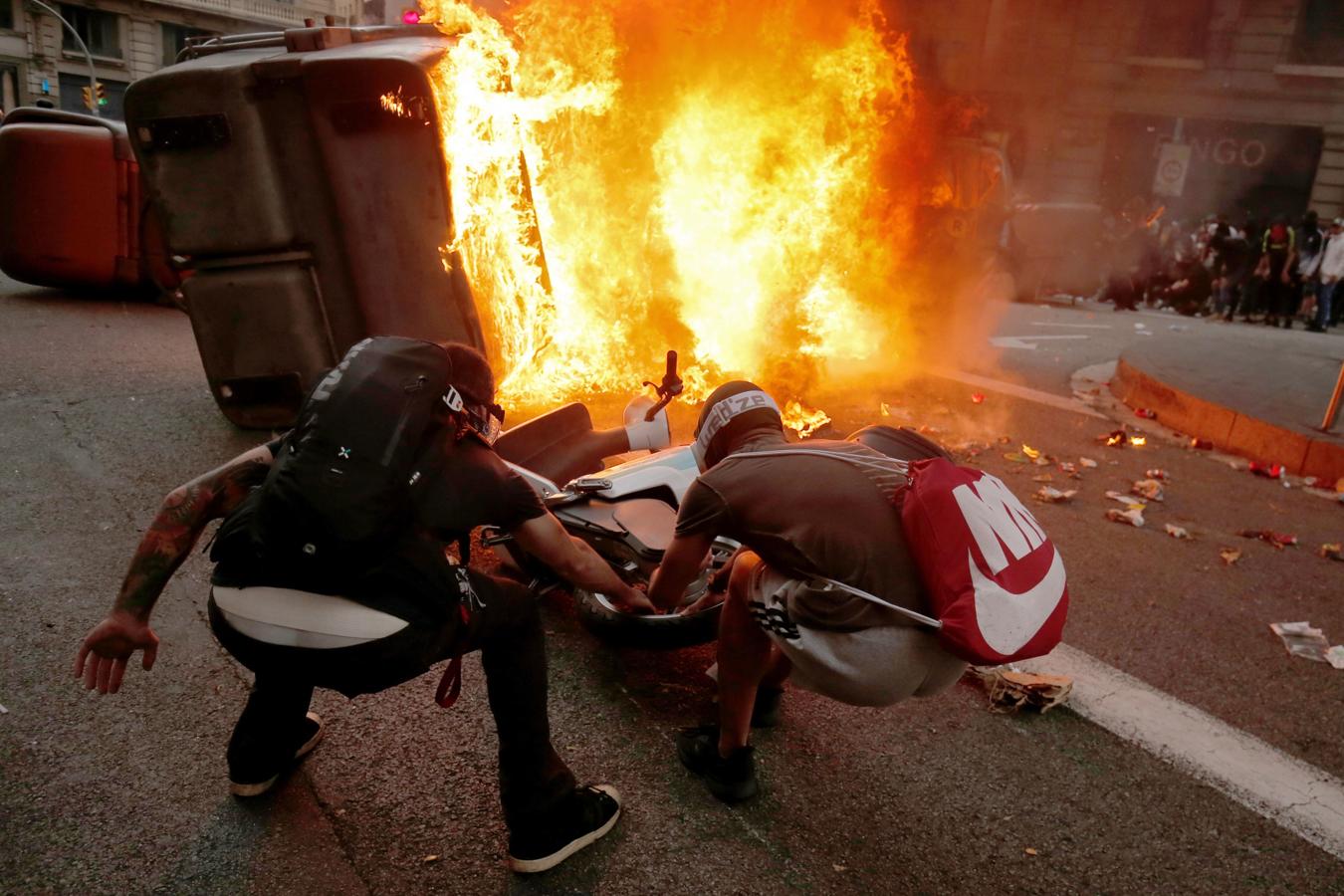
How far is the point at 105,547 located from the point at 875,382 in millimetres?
6788

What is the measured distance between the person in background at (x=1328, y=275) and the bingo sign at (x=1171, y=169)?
8348 mm

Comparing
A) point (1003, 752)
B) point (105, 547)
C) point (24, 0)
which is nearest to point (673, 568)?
point (1003, 752)

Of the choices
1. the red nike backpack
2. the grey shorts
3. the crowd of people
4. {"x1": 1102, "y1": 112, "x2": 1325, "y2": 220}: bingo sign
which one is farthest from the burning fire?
{"x1": 1102, "y1": 112, "x2": 1325, "y2": 220}: bingo sign

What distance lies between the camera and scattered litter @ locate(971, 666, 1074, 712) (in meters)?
3.58

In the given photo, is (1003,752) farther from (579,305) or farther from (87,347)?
(87,347)

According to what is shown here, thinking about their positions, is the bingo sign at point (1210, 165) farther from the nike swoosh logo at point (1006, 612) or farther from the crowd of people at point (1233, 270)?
the nike swoosh logo at point (1006, 612)

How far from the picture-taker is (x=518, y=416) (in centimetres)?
668

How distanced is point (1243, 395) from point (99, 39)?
1786 inches

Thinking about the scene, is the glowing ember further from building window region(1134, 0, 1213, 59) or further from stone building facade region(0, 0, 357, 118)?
stone building facade region(0, 0, 357, 118)

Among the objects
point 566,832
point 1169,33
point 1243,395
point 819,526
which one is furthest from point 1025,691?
point 1169,33

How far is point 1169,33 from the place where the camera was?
23.7m

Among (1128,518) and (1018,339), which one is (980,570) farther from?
(1018,339)

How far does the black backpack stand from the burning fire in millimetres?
3513

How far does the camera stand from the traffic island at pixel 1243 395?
24.5 feet
